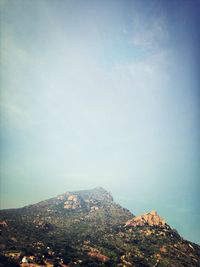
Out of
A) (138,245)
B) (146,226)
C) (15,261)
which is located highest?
(146,226)

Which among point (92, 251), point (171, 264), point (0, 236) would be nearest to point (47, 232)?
point (0, 236)

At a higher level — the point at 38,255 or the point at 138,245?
the point at 138,245

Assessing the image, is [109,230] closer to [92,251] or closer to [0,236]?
[92,251]

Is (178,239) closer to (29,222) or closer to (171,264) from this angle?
(171,264)

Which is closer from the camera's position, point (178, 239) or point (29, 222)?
point (178, 239)

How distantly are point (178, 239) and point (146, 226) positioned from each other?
3269 centimetres

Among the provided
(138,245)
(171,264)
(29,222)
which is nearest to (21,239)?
(29,222)

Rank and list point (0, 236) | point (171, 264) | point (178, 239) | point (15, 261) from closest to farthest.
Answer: point (15, 261)
point (171, 264)
point (0, 236)
point (178, 239)

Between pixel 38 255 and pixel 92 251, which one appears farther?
pixel 92 251

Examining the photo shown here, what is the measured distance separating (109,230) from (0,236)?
7980cm

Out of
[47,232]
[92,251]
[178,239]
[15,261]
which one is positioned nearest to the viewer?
[15,261]

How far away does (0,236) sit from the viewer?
146 meters

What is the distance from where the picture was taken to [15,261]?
115 metres

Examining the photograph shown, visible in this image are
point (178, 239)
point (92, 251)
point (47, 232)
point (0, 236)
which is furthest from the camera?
point (47, 232)
